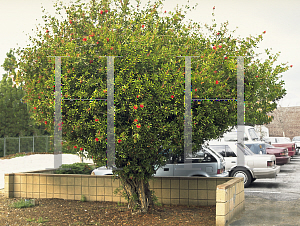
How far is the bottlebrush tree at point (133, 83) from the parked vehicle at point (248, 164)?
5.88 m

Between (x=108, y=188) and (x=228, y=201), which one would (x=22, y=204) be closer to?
(x=108, y=188)

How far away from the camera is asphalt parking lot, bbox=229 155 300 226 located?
7223mm

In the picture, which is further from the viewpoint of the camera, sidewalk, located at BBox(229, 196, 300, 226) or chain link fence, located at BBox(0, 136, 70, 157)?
chain link fence, located at BBox(0, 136, 70, 157)

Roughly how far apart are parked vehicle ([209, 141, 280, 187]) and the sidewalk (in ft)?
10.0

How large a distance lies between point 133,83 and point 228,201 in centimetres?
314

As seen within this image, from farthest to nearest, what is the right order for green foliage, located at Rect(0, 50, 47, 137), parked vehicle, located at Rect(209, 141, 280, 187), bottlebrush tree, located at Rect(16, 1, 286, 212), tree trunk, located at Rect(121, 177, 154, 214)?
green foliage, located at Rect(0, 50, 47, 137)
parked vehicle, located at Rect(209, 141, 280, 187)
tree trunk, located at Rect(121, 177, 154, 214)
bottlebrush tree, located at Rect(16, 1, 286, 212)

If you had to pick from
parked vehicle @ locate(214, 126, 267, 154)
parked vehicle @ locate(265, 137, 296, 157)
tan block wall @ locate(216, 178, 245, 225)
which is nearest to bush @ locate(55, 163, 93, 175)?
parked vehicle @ locate(214, 126, 267, 154)

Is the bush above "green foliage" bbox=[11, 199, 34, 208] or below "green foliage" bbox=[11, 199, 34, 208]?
above

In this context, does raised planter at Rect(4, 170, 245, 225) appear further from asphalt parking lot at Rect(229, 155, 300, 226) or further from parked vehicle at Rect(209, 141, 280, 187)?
parked vehicle at Rect(209, 141, 280, 187)

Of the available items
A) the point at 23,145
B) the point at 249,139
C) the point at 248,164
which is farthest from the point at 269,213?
the point at 23,145

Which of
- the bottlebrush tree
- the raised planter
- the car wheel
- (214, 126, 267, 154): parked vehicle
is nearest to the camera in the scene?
the bottlebrush tree

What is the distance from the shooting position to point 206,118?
22.1ft

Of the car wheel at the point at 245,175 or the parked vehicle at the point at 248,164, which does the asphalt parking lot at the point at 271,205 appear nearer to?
the car wheel at the point at 245,175

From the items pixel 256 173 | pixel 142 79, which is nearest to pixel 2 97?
pixel 256 173
